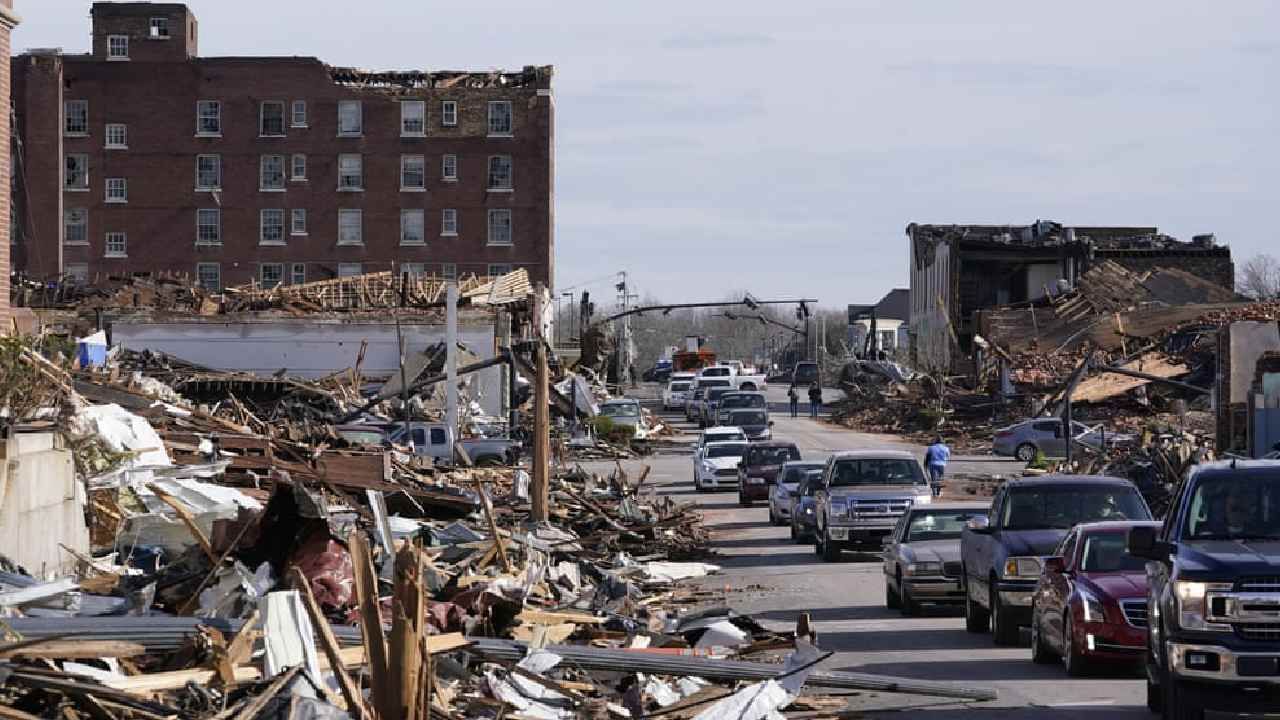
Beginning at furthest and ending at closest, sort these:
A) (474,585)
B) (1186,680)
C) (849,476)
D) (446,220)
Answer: (446,220) < (849,476) < (474,585) < (1186,680)

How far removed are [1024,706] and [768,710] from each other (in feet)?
9.51

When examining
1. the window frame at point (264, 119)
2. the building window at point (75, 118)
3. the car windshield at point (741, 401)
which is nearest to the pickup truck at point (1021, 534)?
the car windshield at point (741, 401)

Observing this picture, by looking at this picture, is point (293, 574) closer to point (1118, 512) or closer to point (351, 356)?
point (1118, 512)

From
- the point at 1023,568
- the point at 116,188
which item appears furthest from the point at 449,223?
the point at 1023,568

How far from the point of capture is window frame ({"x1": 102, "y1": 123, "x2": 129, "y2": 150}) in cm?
9762

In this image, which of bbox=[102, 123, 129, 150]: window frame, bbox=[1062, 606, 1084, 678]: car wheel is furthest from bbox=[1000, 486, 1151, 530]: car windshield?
bbox=[102, 123, 129, 150]: window frame

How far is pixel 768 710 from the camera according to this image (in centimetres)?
1333

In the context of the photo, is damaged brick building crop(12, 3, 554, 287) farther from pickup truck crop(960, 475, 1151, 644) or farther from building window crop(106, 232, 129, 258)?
pickup truck crop(960, 475, 1151, 644)

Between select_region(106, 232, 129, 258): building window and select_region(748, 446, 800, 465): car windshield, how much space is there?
59.5 meters

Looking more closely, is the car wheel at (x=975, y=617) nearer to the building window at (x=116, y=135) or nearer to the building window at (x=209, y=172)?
the building window at (x=209, y=172)

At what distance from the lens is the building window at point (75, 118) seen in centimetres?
9744

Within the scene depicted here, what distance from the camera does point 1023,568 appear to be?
64.7ft

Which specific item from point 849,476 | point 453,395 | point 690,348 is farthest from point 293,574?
point 690,348

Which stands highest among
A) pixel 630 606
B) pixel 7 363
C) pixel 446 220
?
pixel 446 220
